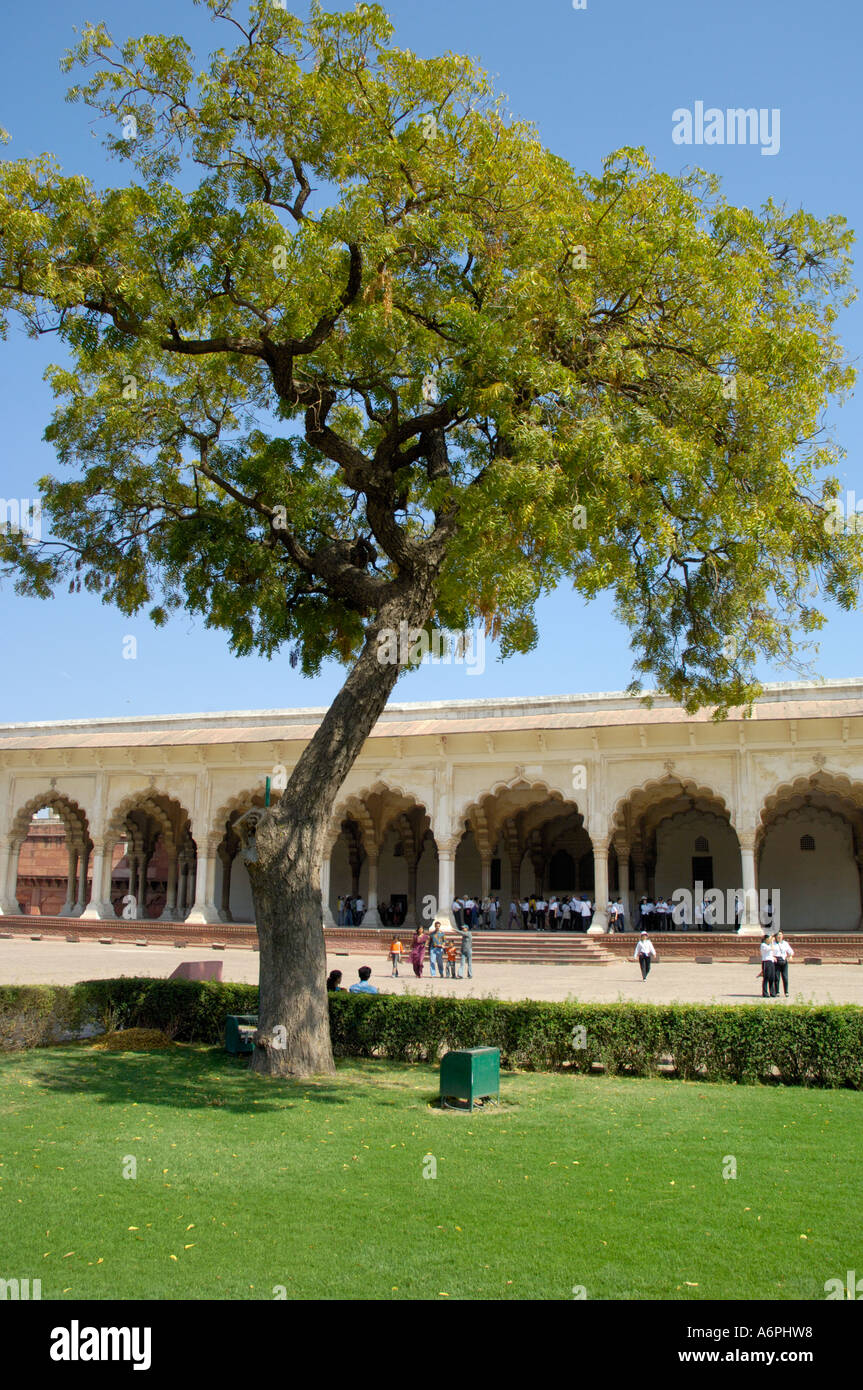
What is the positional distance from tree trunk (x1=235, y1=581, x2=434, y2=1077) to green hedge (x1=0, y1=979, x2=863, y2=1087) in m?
1.17

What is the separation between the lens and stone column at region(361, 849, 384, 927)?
A: 91.0 feet

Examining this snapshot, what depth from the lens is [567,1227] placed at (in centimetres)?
518

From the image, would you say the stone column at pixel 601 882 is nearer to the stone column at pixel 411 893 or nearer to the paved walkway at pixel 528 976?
the paved walkway at pixel 528 976

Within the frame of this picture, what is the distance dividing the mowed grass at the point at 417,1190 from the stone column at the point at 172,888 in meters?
22.9

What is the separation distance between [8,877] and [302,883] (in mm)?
22969

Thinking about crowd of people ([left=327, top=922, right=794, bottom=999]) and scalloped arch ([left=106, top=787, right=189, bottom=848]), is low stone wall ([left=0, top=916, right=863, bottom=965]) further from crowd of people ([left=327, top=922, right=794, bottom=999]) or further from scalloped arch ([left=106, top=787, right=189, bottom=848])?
scalloped arch ([left=106, top=787, right=189, bottom=848])

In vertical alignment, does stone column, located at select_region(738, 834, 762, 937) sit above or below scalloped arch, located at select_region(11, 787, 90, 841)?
below

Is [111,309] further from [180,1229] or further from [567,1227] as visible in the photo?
[567,1227]

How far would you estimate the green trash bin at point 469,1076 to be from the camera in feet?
26.9

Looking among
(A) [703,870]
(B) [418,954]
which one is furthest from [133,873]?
(B) [418,954]

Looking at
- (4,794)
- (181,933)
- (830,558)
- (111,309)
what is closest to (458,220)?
(111,309)

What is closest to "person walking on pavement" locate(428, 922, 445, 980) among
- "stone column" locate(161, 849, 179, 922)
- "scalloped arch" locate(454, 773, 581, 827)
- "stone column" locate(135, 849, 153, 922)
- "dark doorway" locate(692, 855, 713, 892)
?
"scalloped arch" locate(454, 773, 581, 827)

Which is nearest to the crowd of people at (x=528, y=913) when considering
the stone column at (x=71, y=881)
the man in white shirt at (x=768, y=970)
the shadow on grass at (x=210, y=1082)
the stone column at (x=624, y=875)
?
the stone column at (x=624, y=875)
